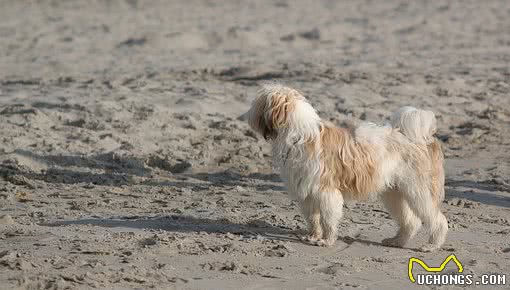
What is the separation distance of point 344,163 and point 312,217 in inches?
20.4

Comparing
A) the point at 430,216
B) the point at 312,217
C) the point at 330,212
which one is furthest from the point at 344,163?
the point at 430,216

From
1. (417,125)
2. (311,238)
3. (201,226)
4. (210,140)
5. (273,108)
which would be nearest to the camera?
(273,108)

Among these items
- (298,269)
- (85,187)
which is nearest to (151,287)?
(298,269)

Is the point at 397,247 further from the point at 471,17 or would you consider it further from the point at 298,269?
the point at 471,17

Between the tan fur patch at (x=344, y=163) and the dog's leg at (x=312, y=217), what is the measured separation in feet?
0.59

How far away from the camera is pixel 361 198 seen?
736 cm

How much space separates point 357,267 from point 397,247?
763 millimetres

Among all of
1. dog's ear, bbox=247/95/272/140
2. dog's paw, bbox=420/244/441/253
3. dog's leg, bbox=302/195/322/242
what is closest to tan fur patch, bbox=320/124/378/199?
dog's leg, bbox=302/195/322/242

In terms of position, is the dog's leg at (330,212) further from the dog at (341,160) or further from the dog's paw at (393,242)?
the dog's paw at (393,242)

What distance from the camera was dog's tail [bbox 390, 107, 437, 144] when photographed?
24.0 feet

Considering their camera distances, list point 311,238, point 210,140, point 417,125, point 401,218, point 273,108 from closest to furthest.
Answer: point 273,108
point 417,125
point 311,238
point 401,218
point 210,140

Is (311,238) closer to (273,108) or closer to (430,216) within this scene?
(430,216)

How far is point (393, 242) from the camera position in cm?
766

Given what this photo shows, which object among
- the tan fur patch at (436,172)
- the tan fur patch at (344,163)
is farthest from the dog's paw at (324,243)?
the tan fur patch at (436,172)
